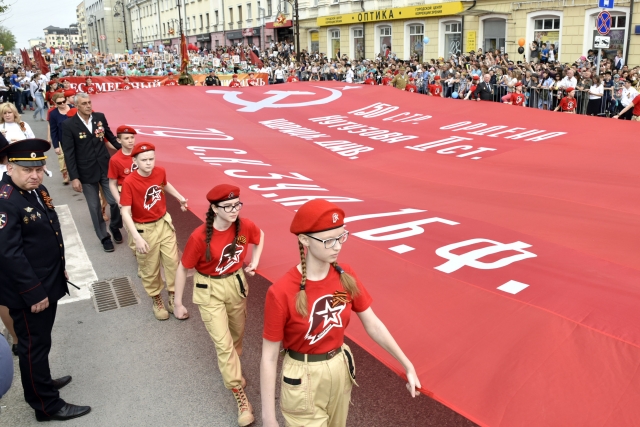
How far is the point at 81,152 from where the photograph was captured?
24.5 ft

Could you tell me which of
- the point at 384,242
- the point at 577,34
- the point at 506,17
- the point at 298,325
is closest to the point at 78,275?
the point at 384,242

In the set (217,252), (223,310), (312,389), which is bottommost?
(223,310)

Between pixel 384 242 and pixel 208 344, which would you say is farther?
pixel 208 344

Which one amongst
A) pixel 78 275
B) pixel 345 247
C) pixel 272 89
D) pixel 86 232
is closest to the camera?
pixel 345 247

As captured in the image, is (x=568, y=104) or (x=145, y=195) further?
(x=568, y=104)

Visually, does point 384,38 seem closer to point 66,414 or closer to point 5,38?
point 66,414

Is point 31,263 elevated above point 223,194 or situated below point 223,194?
below

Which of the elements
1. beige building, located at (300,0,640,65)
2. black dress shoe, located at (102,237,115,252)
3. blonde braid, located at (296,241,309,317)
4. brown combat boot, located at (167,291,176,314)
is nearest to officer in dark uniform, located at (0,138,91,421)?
brown combat boot, located at (167,291,176,314)

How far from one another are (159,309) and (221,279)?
6.75 feet

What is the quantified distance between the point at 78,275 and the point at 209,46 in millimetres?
63058

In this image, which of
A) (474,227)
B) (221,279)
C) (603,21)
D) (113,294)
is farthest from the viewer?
(603,21)

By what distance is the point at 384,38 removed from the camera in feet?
117

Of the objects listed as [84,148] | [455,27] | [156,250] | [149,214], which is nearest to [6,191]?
[149,214]

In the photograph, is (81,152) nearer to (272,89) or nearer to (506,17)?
(272,89)
